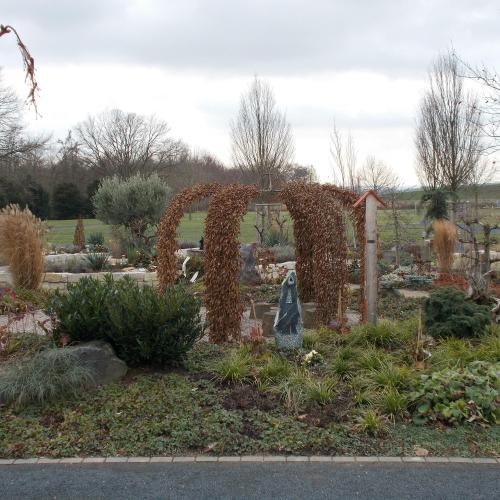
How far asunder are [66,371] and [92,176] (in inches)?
1876

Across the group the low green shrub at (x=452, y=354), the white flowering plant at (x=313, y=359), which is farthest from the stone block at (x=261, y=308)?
the low green shrub at (x=452, y=354)

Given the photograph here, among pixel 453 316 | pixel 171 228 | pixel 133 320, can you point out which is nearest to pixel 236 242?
pixel 171 228

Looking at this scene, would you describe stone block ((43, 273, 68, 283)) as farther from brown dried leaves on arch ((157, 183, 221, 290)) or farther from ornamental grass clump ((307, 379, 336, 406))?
ornamental grass clump ((307, 379, 336, 406))

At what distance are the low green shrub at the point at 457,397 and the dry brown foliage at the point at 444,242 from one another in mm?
8974

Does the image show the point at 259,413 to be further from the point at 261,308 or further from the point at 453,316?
the point at 261,308

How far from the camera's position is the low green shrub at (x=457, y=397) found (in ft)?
15.8

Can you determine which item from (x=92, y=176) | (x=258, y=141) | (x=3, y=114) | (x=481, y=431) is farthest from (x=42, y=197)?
(x=481, y=431)

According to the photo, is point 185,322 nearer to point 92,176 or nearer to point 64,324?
point 64,324

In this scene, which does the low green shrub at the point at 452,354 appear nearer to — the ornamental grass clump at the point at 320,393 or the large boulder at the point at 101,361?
the ornamental grass clump at the point at 320,393

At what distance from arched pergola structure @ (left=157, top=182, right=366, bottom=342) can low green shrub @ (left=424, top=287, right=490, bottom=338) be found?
1.19m

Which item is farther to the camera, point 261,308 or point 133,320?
point 261,308

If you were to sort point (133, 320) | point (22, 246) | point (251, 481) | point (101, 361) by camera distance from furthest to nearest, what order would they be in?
1. point (22, 246)
2. point (133, 320)
3. point (101, 361)
4. point (251, 481)

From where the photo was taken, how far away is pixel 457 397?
16.4 ft

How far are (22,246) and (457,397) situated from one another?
8.95 m
